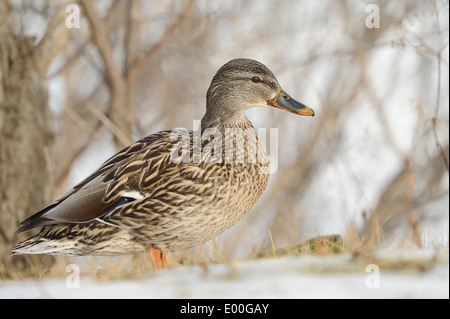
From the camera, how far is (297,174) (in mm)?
9992

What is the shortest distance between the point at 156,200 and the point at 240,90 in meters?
1.15

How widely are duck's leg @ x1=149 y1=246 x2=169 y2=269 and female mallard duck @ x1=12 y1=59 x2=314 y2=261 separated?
1 cm

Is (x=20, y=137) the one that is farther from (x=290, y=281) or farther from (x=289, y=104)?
(x=290, y=281)

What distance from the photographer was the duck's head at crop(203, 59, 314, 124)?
430cm

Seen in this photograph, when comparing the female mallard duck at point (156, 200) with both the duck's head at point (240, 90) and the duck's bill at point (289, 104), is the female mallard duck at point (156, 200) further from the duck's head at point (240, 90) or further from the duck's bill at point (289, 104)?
the duck's head at point (240, 90)

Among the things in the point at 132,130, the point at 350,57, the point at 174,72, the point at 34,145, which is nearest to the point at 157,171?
the point at 34,145

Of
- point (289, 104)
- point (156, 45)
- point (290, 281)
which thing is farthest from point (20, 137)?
point (290, 281)

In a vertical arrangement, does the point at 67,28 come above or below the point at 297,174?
above

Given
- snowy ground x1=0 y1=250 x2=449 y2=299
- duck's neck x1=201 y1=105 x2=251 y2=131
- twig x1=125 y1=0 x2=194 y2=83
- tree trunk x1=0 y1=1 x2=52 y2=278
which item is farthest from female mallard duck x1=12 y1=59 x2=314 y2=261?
twig x1=125 y1=0 x2=194 y2=83

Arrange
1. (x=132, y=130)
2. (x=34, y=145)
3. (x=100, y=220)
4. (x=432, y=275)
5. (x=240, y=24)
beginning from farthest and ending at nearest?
(x=240, y=24) < (x=132, y=130) < (x=34, y=145) < (x=100, y=220) < (x=432, y=275)

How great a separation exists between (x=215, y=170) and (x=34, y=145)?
216 centimetres

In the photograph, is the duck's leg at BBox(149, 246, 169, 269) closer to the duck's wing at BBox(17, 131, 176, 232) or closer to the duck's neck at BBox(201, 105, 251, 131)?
the duck's wing at BBox(17, 131, 176, 232)
